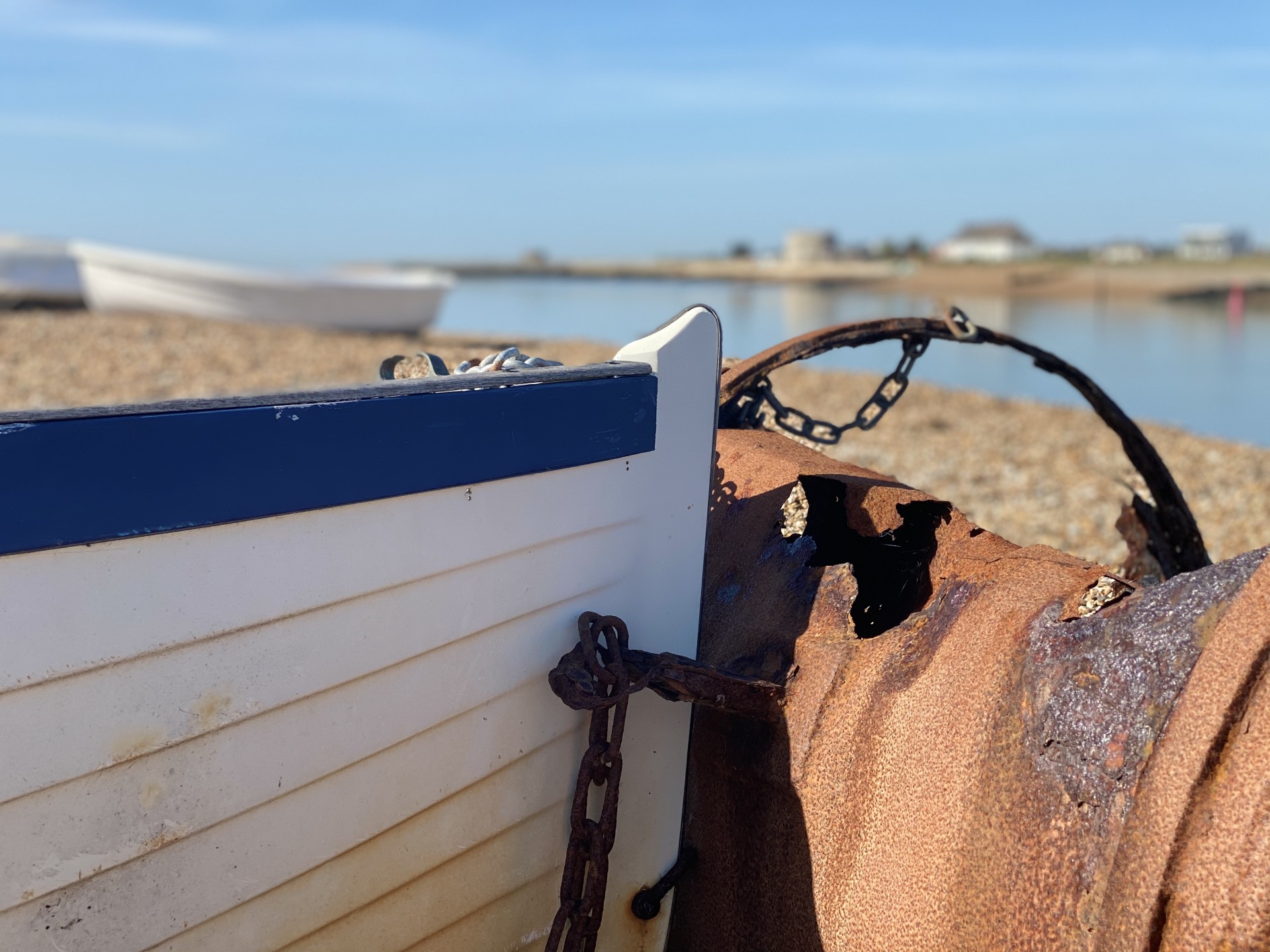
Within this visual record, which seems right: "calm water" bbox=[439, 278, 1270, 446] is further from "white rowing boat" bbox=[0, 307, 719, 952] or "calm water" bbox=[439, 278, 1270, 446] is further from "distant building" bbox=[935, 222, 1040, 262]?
"distant building" bbox=[935, 222, 1040, 262]

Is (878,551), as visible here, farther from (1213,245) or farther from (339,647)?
(1213,245)

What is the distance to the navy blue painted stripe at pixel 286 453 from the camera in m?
1.56

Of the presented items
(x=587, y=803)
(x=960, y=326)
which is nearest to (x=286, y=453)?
(x=587, y=803)

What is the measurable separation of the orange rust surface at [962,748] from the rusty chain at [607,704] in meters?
0.18

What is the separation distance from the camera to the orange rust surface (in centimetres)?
167

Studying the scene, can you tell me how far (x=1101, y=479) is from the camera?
357 inches

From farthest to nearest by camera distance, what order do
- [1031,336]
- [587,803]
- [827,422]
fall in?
1. [1031,336]
2. [827,422]
3. [587,803]

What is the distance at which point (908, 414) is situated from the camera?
12047mm

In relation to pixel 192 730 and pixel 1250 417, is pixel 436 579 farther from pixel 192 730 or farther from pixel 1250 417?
pixel 1250 417

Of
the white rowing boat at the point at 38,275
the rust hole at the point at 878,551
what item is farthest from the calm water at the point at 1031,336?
the white rowing boat at the point at 38,275

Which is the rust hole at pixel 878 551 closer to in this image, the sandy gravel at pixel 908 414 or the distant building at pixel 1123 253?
the sandy gravel at pixel 908 414

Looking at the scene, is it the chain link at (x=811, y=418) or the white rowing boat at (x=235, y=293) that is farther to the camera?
the white rowing boat at (x=235, y=293)

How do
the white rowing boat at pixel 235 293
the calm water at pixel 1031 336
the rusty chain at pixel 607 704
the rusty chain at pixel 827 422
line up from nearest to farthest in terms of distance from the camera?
1. the rusty chain at pixel 607 704
2. the rusty chain at pixel 827 422
3. the calm water at pixel 1031 336
4. the white rowing boat at pixel 235 293

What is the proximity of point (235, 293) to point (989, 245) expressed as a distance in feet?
269
